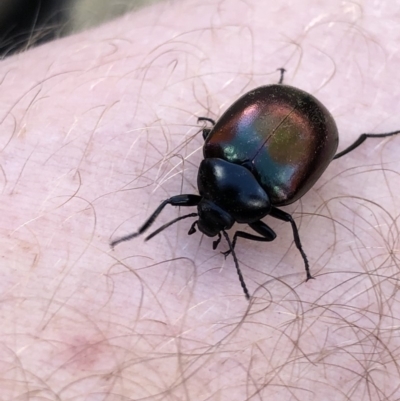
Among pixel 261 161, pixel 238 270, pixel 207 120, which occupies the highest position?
pixel 207 120

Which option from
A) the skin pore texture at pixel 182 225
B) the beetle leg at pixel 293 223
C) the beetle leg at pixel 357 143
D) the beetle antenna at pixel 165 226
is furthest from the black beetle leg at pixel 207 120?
the beetle leg at pixel 357 143

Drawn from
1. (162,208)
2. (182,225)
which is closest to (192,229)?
(182,225)

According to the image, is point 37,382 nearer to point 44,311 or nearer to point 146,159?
point 44,311

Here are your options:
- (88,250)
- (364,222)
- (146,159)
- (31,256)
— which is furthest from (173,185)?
(364,222)

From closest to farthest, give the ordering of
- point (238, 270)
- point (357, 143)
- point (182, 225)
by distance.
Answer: point (238, 270), point (182, 225), point (357, 143)

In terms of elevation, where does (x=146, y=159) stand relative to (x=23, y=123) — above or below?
below

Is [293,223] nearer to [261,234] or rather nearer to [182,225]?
[261,234]

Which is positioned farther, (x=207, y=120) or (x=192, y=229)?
(x=207, y=120)
